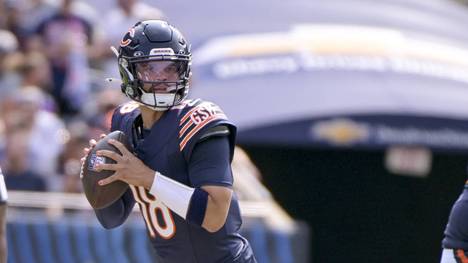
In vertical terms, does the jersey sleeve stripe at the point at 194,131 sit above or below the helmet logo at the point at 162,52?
below

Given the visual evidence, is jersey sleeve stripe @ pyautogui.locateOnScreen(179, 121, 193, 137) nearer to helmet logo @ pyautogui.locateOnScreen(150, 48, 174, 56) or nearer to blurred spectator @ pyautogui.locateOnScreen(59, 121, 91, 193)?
helmet logo @ pyautogui.locateOnScreen(150, 48, 174, 56)

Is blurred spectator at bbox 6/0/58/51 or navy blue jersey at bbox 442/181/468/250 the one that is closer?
navy blue jersey at bbox 442/181/468/250

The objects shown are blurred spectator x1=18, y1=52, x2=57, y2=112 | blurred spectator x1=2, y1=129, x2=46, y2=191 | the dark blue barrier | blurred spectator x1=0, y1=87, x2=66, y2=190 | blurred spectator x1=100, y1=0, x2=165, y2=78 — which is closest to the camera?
the dark blue barrier

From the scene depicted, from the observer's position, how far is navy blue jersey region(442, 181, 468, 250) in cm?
527

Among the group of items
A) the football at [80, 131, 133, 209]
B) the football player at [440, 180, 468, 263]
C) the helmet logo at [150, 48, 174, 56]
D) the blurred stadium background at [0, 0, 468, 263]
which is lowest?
the blurred stadium background at [0, 0, 468, 263]

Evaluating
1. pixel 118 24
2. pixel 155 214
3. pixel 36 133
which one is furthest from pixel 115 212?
pixel 118 24

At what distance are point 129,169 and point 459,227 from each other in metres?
1.54

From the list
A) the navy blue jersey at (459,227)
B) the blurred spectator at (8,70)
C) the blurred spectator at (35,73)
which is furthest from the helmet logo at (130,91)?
the blurred spectator at (8,70)

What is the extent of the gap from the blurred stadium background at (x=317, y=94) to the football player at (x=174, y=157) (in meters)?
4.89

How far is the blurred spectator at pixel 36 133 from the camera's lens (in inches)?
364

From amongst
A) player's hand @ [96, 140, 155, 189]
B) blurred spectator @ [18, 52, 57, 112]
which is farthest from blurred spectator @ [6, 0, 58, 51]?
player's hand @ [96, 140, 155, 189]

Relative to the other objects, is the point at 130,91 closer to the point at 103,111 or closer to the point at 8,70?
the point at 103,111

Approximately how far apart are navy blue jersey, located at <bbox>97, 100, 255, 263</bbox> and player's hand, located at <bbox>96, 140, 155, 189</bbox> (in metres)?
0.13

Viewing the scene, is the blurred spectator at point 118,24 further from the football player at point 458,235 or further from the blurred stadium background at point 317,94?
the football player at point 458,235
